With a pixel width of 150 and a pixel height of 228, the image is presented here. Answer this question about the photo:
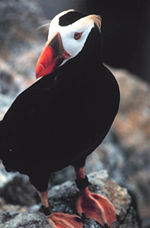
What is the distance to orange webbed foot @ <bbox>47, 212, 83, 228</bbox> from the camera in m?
1.42

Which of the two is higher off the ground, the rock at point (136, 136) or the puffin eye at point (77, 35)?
the puffin eye at point (77, 35)

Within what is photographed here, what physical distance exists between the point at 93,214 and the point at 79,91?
0.61m

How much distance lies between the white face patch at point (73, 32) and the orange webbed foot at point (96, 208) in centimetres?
70

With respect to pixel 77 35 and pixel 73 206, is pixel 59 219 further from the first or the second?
pixel 77 35

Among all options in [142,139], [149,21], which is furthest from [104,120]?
[149,21]

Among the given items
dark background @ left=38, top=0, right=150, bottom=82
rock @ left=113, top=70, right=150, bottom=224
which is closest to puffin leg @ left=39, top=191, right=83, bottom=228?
rock @ left=113, top=70, right=150, bottom=224

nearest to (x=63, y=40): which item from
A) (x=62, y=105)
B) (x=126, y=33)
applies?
(x=62, y=105)

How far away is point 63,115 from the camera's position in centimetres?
120

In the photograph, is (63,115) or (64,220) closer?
(63,115)

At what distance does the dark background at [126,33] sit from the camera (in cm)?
534

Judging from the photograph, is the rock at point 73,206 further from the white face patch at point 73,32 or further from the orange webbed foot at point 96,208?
the white face patch at point 73,32

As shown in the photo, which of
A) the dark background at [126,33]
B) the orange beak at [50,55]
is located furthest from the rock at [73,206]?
the dark background at [126,33]

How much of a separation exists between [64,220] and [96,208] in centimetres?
16

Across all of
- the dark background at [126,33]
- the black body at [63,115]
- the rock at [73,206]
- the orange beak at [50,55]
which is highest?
the orange beak at [50,55]
